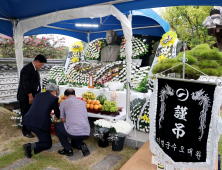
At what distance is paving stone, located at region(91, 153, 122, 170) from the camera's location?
2758 millimetres

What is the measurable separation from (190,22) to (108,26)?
13.0 metres

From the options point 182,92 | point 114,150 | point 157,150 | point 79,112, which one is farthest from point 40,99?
point 182,92

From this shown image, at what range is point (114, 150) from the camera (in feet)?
10.7

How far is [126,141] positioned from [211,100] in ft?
6.61

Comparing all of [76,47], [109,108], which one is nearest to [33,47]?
[76,47]

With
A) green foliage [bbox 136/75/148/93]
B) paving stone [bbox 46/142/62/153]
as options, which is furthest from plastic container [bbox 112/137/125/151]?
green foliage [bbox 136/75/148/93]

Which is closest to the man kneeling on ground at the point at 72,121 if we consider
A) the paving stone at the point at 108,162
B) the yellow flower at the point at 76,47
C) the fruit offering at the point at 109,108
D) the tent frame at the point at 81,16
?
the paving stone at the point at 108,162

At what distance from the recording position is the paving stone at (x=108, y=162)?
276 cm

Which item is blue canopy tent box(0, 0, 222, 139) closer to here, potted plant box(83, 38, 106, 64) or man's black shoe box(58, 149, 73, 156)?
man's black shoe box(58, 149, 73, 156)

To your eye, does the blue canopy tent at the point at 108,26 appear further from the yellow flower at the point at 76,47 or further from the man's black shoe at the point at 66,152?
the man's black shoe at the point at 66,152

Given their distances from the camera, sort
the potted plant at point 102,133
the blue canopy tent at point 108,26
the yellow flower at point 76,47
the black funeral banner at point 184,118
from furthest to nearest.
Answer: the yellow flower at point 76,47 → the blue canopy tent at point 108,26 → the potted plant at point 102,133 → the black funeral banner at point 184,118

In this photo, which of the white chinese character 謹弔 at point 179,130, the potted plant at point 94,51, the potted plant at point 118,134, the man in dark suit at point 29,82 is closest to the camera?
the white chinese character 謹弔 at point 179,130

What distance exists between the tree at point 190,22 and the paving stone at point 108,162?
567 inches

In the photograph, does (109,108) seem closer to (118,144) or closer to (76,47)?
(118,144)
